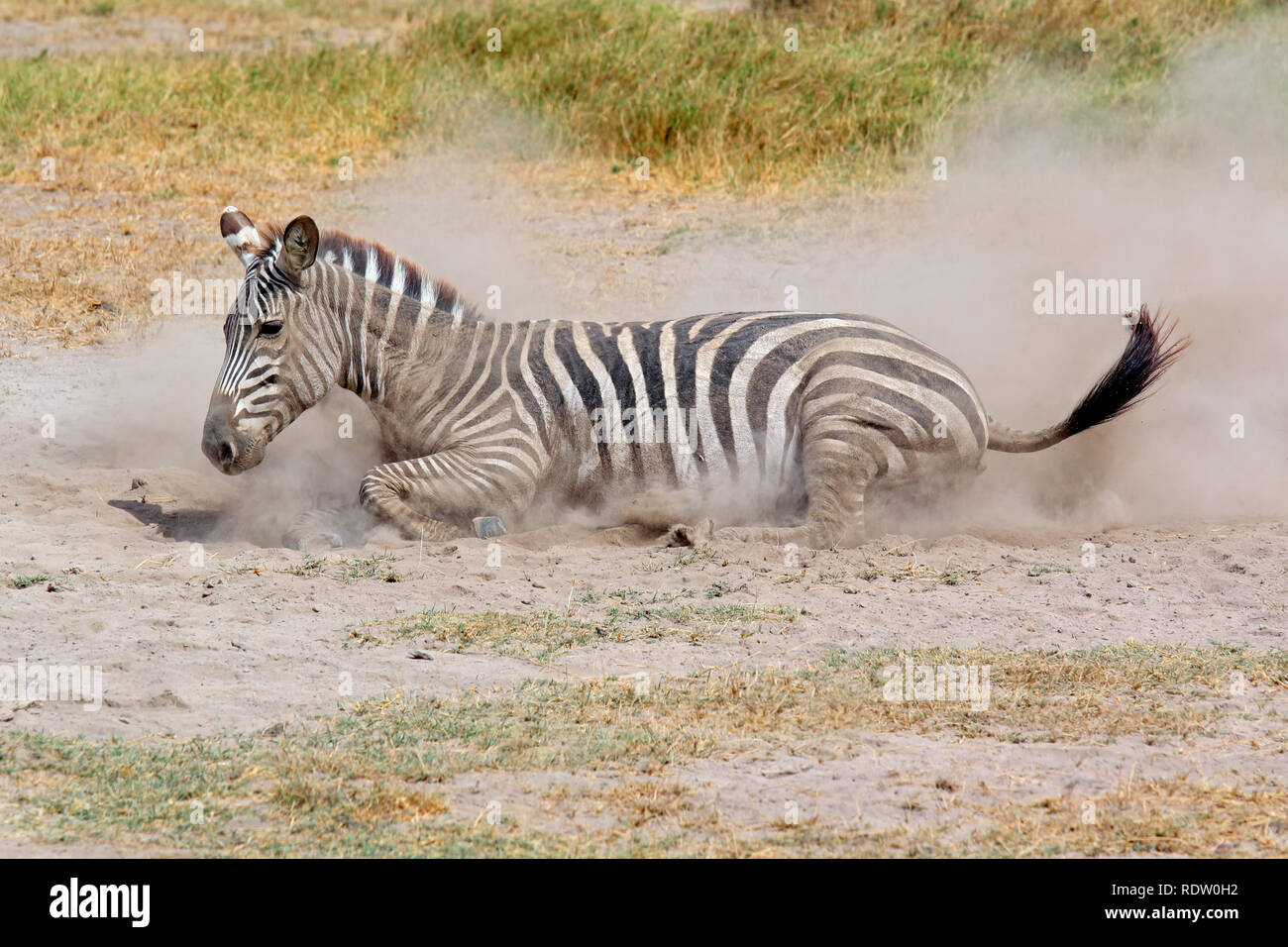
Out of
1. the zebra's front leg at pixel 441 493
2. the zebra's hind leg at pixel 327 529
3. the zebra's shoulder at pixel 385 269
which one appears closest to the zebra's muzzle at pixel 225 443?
the zebra's hind leg at pixel 327 529

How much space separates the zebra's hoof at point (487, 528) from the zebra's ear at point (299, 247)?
64.0 inches

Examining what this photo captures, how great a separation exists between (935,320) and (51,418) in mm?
5772

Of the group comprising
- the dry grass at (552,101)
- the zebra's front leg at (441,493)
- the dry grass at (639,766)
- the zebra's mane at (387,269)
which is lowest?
the dry grass at (639,766)

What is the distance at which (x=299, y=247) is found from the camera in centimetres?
772

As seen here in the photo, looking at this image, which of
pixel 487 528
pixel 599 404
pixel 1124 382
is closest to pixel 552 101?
pixel 599 404

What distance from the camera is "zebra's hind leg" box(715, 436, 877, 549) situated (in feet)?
25.1

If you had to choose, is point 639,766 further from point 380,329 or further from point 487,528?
point 380,329

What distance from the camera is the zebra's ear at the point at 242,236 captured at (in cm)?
792

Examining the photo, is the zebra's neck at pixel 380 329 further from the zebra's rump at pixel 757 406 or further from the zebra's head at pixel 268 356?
the zebra's rump at pixel 757 406

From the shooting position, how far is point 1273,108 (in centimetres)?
1422

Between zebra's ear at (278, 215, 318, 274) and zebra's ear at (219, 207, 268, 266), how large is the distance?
0.23 metres

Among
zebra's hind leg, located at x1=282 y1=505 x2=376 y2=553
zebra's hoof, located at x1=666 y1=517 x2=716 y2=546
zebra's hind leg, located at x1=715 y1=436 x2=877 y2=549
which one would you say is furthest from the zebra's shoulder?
zebra's hind leg, located at x1=715 y1=436 x2=877 y2=549

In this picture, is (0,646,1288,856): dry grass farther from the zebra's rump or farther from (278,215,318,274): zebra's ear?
(278,215,318,274): zebra's ear
